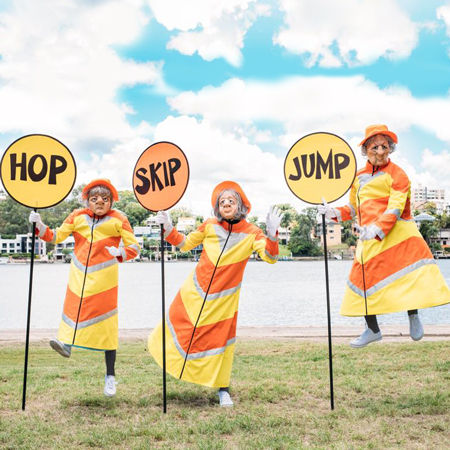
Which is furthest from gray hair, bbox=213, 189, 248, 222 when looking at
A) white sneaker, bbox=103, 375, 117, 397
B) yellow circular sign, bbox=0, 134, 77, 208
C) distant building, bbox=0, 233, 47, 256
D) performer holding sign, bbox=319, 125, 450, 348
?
distant building, bbox=0, 233, 47, 256

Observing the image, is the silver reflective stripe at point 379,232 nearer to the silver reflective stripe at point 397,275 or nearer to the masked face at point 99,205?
the silver reflective stripe at point 397,275

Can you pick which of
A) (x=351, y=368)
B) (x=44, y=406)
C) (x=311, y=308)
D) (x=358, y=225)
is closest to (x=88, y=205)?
(x=44, y=406)

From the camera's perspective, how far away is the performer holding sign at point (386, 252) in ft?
16.6

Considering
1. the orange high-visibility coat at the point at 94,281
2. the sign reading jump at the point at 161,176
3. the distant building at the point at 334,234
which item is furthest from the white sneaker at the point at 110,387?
the distant building at the point at 334,234

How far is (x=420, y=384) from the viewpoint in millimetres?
6230

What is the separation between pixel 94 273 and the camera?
553 centimetres

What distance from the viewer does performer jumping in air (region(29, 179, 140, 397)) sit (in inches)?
217

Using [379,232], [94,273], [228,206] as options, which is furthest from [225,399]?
[379,232]

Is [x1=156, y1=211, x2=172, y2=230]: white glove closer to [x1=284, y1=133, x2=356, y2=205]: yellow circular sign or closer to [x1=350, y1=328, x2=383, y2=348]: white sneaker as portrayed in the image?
[x1=284, y1=133, x2=356, y2=205]: yellow circular sign

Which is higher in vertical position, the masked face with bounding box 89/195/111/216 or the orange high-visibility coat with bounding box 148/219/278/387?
the masked face with bounding box 89/195/111/216

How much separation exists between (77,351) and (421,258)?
232 inches

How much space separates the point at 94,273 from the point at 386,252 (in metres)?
2.86

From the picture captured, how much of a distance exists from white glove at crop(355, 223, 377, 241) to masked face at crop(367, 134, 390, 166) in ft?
2.22

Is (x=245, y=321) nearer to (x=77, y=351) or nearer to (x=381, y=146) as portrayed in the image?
(x=77, y=351)
